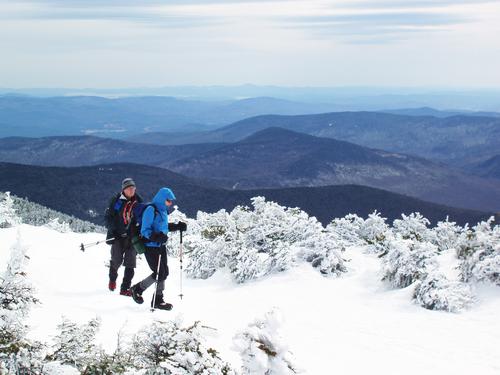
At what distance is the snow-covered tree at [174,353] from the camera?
13.3ft

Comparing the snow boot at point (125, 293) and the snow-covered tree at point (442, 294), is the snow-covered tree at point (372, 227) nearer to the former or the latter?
the snow-covered tree at point (442, 294)

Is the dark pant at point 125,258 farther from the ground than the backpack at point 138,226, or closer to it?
closer to it

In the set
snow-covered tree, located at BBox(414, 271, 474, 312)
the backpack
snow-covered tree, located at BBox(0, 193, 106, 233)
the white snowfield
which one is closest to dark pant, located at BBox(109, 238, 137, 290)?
the white snowfield

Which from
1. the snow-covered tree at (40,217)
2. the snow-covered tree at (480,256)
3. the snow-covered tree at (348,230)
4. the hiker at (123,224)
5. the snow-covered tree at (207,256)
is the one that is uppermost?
the hiker at (123,224)

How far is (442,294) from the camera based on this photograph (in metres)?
9.05

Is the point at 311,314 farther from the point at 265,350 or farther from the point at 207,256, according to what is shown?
the point at 207,256

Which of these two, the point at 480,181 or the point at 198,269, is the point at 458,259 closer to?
the point at 198,269

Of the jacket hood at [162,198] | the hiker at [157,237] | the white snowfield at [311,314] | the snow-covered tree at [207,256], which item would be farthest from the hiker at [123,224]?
the snow-covered tree at [207,256]

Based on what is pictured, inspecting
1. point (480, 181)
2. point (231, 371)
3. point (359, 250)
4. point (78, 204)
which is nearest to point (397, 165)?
point (480, 181)

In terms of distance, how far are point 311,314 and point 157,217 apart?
303 centimetres

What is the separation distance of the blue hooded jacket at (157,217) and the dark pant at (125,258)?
3.22 ft

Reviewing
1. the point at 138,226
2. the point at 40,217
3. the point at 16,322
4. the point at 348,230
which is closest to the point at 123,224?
the point at 138,226

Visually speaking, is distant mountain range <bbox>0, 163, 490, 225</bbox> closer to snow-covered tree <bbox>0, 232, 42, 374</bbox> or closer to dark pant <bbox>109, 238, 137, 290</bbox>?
dark pant <bbox>109, 238, 137, 290</bbox>

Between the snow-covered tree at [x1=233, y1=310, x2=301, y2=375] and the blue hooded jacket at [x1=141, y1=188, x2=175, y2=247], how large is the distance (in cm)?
424
